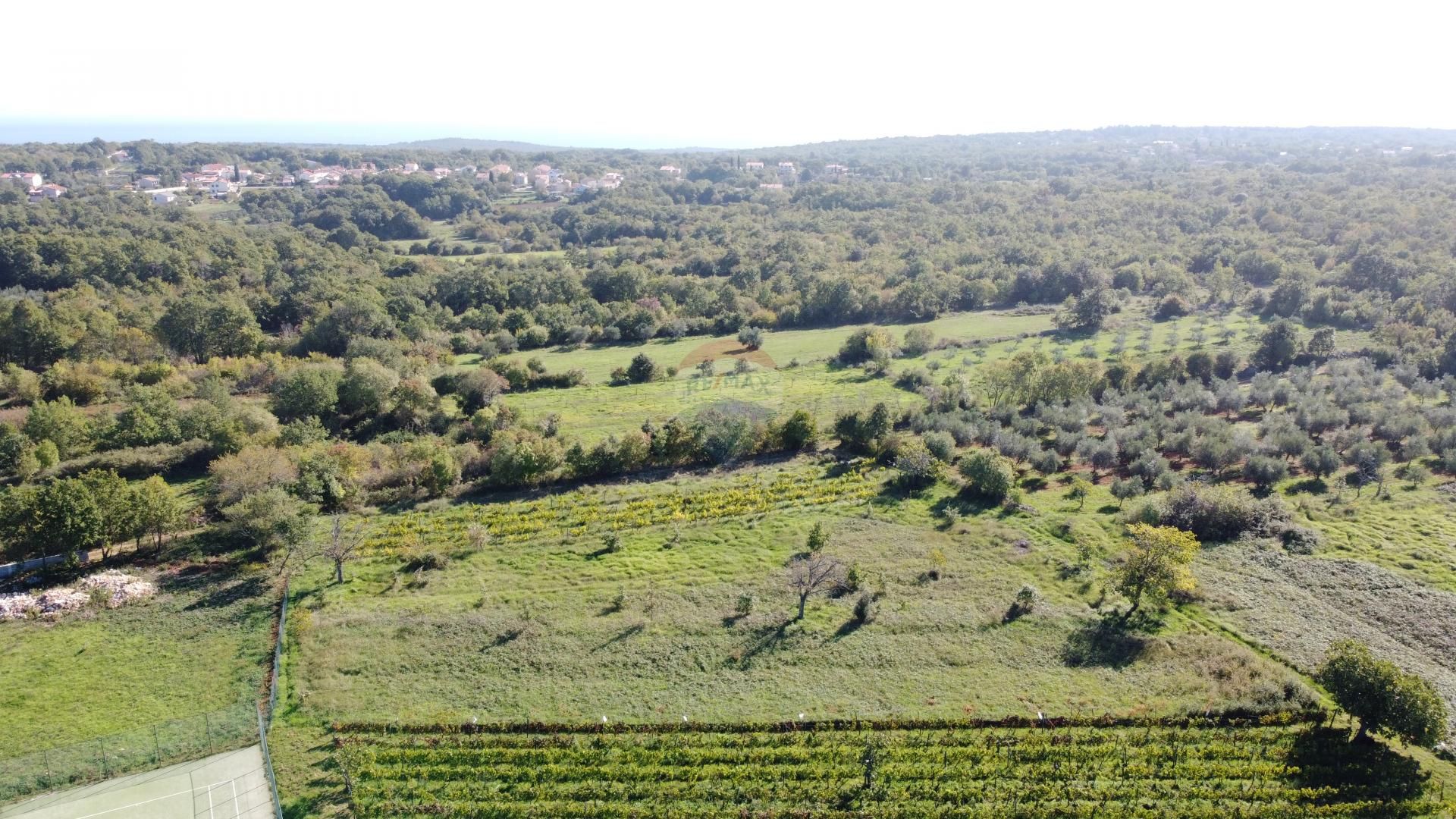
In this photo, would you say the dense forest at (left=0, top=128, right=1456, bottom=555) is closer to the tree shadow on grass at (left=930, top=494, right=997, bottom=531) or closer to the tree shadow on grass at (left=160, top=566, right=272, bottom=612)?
the tree shadow on grass at (left=160, top=566, right=272, bottom=612)

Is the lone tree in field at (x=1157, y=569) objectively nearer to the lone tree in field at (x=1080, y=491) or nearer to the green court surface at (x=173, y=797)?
the lone tree in field at (x=1080, y=491)

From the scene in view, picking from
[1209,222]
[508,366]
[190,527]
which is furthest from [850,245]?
[190,527]

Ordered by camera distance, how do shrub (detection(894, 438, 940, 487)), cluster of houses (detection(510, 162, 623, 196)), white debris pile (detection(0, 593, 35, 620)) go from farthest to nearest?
1. cluster of houses (detection(510, 162, 623, 196))
2. shrub (detection(894, 438, 940, 487))
3. white debris pile (detection(0, 593, 35, 620))

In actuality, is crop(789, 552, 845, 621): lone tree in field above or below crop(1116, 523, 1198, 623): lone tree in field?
below

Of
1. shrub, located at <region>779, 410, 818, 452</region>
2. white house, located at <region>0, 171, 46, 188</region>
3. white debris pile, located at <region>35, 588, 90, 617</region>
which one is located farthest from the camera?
white house, located at <region>0, 171, 46, 188</region>

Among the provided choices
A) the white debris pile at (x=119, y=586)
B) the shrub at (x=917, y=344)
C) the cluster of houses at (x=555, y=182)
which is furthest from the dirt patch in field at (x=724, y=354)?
the cluster of houses at (x=555, y=182)

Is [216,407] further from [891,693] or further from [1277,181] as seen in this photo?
[1277,181]

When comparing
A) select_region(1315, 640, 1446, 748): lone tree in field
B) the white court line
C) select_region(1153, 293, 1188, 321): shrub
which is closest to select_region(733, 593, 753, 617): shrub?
the white court line

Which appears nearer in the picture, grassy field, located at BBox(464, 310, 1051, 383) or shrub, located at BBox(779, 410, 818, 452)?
shrub, located at BBox(779, 410, 818, 452)
